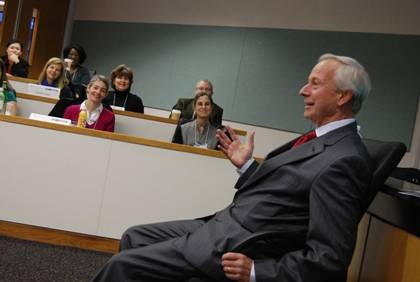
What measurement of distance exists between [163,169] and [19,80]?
320cm

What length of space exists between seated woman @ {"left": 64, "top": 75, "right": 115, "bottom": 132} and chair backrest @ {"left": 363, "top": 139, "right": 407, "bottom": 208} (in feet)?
9.18

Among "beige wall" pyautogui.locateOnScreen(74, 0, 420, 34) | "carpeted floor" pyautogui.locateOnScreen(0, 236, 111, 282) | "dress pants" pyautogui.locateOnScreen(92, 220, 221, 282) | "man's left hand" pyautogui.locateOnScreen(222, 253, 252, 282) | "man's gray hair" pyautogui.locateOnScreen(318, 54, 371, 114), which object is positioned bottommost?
"carpeted floor" pyautogui.locateOnScreen(0, 236, 111, 282)

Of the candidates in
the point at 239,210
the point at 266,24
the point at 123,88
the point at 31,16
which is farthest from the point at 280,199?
the point at 31,16

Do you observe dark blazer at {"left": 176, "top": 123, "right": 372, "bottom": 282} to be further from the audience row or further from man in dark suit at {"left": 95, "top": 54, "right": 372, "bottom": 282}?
the audience row

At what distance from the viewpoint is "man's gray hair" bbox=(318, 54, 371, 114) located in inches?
65.1

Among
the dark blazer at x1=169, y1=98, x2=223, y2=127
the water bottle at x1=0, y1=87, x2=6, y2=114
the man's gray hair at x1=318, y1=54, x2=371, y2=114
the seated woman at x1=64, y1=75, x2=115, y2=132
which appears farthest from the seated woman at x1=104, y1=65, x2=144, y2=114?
the man's gray hair at x1=318, y1=54, x2=371, y2=114

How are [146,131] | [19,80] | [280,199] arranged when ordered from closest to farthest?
[280,199] → [146,131] → [19,80]


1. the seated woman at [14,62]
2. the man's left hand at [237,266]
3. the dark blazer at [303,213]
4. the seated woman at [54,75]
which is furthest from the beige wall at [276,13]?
the man's left hand at [237,266]

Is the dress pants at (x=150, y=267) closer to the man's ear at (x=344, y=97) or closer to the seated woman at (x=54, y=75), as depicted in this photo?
the man's ear at (x=344, y=97)

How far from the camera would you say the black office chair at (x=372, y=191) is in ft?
4.81

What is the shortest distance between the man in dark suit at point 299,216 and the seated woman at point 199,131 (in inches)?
85.6

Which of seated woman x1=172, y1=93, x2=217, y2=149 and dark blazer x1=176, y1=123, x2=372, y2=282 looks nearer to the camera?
dark blazer x1=176, y1=123, x2=372, y2=282

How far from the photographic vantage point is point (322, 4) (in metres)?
6.50

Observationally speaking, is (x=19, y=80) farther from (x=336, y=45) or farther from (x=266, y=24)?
(x=336, y=45)
